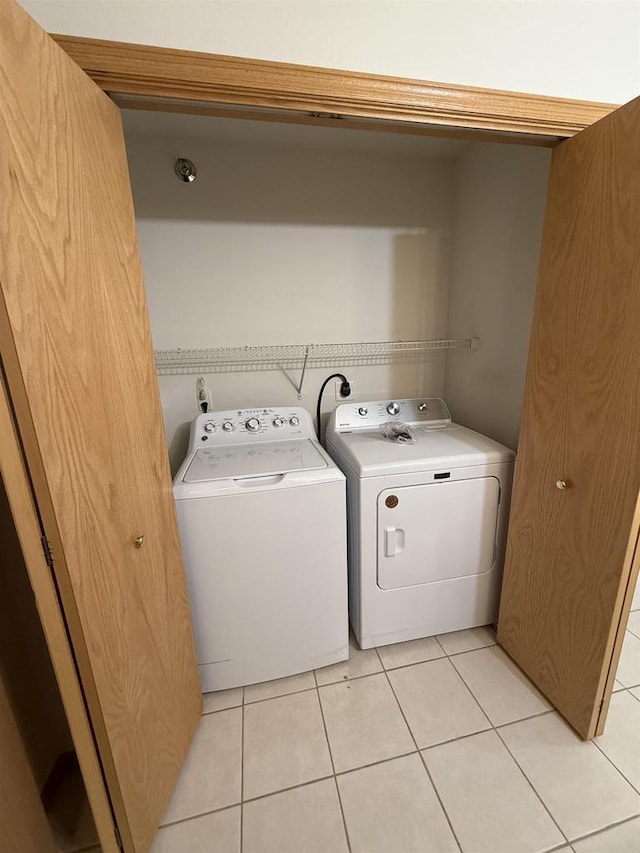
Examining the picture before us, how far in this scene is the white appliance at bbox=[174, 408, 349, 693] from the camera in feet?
4.21

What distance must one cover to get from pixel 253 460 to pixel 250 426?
311 millimetres

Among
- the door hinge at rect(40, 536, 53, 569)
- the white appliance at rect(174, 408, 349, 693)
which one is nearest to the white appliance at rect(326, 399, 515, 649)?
the white appliance at rect(174, 408, 349, 693)

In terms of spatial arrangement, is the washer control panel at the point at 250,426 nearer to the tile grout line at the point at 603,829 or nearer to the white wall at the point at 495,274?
the white wall at the point at 495,274

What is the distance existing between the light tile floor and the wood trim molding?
2019 mm

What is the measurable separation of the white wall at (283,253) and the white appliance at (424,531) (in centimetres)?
69

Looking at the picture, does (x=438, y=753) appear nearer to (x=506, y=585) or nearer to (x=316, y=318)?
(x=506, y=585)

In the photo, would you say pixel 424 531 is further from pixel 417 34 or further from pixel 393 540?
pixel 417 34

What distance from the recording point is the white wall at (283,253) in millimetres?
1701

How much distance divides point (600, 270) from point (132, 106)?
4.46 feet

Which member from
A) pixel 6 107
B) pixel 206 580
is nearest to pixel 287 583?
pixel 206 580

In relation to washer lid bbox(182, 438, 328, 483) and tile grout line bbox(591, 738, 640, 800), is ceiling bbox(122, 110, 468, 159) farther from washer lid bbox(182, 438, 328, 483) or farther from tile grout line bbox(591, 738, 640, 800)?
tile grout line bbox(591, 738, 640, 800)

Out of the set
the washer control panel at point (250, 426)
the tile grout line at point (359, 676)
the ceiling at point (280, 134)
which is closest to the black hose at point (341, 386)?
the washer control panel at point (250, 426)

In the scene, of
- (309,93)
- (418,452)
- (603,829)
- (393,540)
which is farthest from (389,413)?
(603,829)

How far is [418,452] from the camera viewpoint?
1520mm
